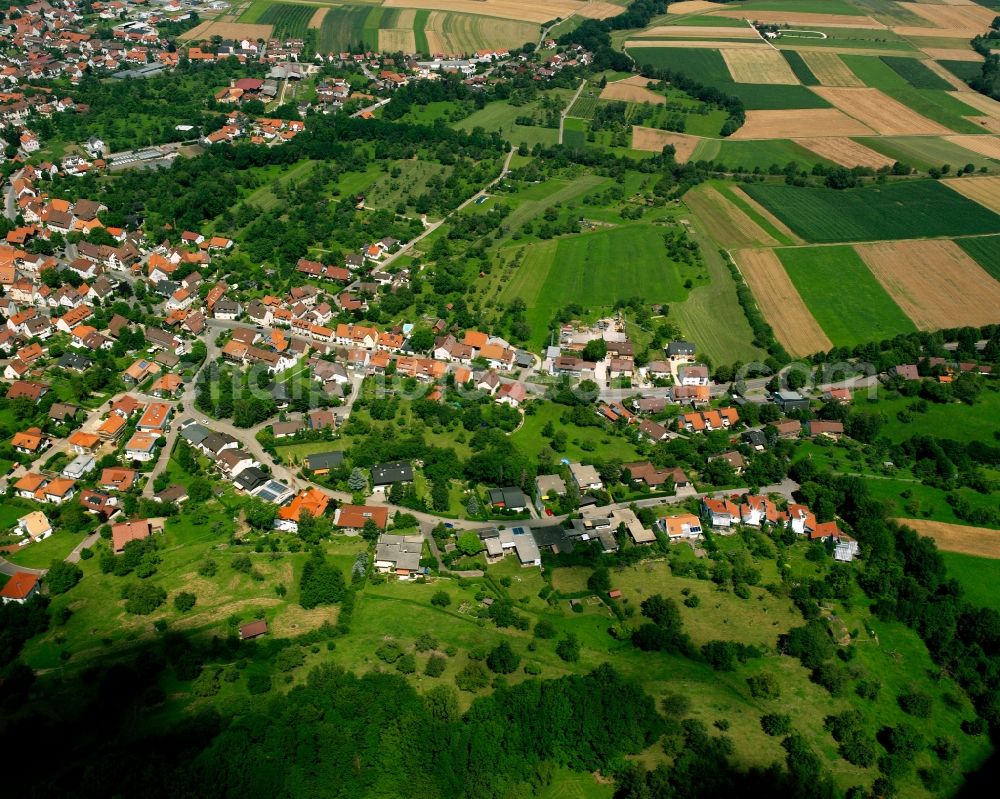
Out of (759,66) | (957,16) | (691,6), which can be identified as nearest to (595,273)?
(759,66)

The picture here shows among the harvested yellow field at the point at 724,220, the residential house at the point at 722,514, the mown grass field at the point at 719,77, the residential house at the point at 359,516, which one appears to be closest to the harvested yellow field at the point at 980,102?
the mown grass field at the point at 719,77

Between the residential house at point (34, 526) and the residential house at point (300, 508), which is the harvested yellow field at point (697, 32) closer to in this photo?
the residential house at point (300, 508)

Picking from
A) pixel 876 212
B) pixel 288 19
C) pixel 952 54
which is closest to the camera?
pixel 876 212

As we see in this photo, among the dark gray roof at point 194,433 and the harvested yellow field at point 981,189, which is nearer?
the dark gray roof at point 194,433

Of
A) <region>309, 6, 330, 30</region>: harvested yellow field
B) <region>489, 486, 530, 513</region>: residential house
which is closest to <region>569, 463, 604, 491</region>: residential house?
<region>489, 486, 530, 513</region>: residential house

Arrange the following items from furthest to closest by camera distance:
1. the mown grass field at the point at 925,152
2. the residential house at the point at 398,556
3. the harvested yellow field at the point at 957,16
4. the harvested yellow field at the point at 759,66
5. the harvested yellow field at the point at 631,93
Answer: the harvested yellow field at the point at 957,16, the harvested yellow field at the point at 759,66, the harvested yellow field at the point at 631,93, the mown grass field at the point at 925,152, the residential house at the point at 398,556

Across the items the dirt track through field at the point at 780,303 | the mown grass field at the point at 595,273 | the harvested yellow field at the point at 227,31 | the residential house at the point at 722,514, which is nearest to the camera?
the residential house at the point at 722,514

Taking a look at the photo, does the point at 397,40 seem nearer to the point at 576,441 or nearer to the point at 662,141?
the point at 662,141
